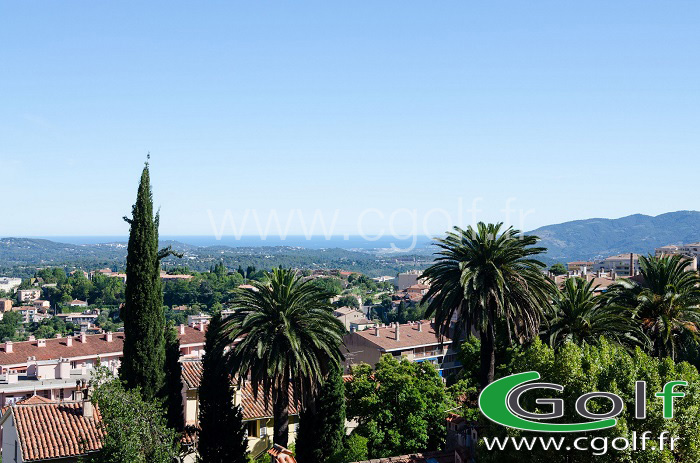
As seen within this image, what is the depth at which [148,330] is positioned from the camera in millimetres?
29750

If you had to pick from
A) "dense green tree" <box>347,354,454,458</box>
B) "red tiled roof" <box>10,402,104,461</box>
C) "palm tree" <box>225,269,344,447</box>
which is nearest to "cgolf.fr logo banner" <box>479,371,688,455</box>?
"palm tree" <box>225,269,344,447</box>

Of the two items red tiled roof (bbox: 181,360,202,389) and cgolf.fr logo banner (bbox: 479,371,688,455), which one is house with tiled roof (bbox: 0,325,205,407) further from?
cgolf.fr logo banner (bbox: 479,371,688,455)

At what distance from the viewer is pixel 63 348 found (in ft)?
255

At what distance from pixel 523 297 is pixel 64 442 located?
65.4ft

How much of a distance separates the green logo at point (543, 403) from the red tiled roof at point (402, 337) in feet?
156

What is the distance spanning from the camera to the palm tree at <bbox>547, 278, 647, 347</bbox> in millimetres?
27062

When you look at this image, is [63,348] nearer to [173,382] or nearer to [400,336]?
[400,336]

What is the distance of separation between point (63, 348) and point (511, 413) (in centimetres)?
7137

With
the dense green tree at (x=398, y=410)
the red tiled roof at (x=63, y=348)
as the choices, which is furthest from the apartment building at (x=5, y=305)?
the dense green tree at (x=398, y=410)

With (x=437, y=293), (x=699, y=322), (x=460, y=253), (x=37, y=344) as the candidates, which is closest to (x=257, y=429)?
(x=437, y=293)

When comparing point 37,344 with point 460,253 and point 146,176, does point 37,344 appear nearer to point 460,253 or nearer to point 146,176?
point 146,176

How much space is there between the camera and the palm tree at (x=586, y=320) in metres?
27.1

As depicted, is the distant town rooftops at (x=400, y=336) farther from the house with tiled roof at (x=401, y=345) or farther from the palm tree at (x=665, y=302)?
the palm tree at (x=665, y=302)

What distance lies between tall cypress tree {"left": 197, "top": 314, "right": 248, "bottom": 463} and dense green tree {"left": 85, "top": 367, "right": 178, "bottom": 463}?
15.4ft
